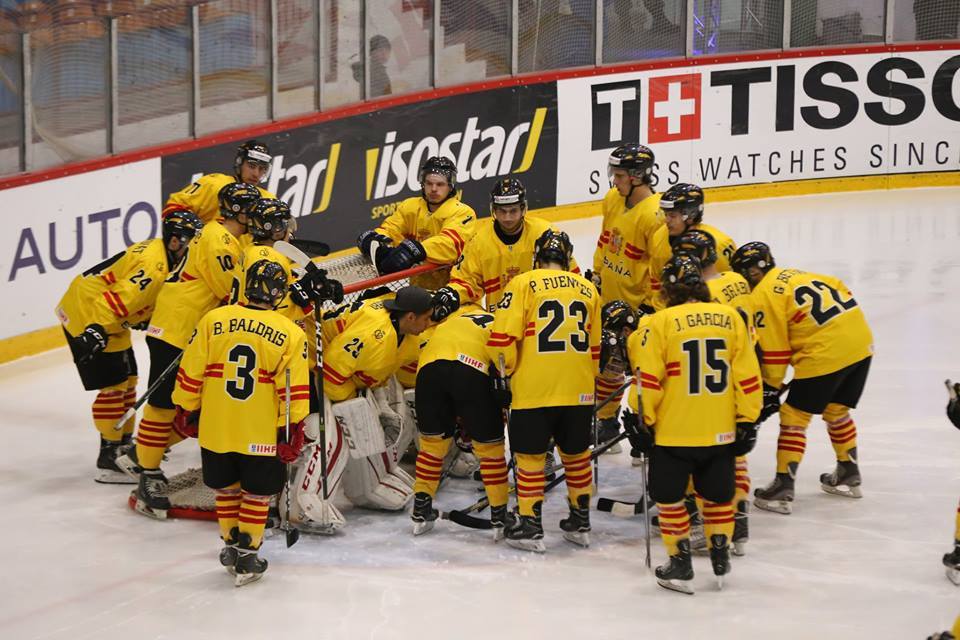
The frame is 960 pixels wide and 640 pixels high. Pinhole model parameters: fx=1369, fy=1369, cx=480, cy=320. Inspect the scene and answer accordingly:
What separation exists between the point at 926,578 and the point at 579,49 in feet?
26.0

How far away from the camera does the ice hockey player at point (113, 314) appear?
21.6 feet

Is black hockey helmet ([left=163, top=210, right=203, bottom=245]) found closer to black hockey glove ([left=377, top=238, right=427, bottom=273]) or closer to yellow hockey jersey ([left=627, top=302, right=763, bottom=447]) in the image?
black hockey glove ([left=377, top=238, right=427, bottom=273])

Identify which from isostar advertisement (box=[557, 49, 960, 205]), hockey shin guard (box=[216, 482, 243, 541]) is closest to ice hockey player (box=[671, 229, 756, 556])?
hockey shin guard (box=[216, 482, 243, 541])

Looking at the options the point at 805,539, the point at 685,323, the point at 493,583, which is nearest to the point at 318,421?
the point at 493,583

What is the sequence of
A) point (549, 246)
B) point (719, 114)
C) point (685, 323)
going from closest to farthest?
point (685, 323) < point (549, 246) < point (719, 114)

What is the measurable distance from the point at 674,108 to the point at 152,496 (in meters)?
7.90

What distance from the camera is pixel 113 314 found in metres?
6.60

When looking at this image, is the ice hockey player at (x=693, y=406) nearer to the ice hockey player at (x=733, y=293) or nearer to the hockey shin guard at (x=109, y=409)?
the ice hockey player at (x=733, y=293)

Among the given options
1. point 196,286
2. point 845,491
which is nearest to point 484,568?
point 845,491

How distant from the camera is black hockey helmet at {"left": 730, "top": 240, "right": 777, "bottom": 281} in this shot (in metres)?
6.02

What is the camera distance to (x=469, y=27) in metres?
11.7

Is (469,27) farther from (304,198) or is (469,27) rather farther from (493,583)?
(493,583)

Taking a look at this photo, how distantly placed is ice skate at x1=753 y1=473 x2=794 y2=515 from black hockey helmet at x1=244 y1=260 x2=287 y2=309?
239 cm

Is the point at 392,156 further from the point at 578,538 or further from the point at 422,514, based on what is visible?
the point at 578,538
